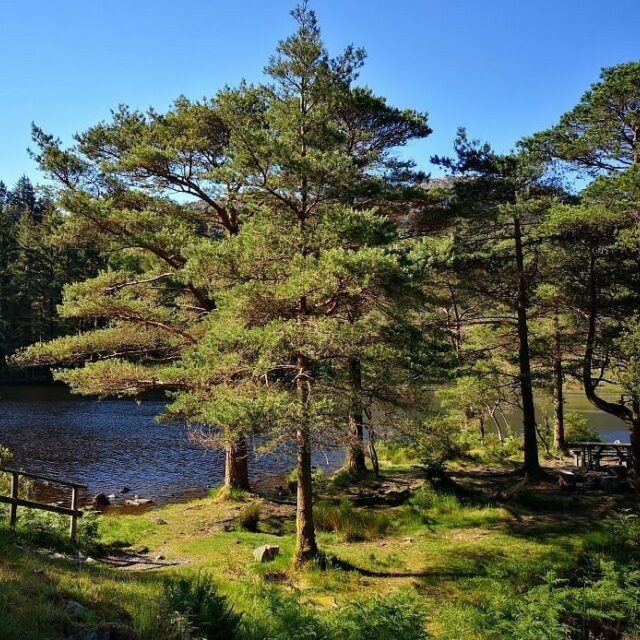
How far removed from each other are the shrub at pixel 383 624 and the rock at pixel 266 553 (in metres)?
3.81

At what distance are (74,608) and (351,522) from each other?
880cm

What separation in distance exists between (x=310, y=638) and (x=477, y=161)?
44.5ft

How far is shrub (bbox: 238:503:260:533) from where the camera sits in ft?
45.6


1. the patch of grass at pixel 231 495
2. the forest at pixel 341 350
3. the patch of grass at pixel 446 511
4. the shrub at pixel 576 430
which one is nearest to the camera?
the forest at pixel 341 350

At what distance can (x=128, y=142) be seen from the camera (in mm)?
14945

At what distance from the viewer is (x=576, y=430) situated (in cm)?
2386

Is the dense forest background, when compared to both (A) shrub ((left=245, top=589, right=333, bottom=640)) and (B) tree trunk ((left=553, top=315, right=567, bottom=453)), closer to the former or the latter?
(B) tree trunk ((left=553, top=315, right=567, bottom=453))

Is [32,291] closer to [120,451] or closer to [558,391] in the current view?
[120,451]

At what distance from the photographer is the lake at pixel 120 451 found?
20.7 meters

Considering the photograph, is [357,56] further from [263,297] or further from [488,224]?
[488,224]

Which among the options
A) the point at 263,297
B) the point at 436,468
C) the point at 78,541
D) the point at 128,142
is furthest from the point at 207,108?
the point at 436,468

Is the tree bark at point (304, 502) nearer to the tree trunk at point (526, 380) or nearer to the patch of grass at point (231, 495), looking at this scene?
the patch of grass at point (231, 495)


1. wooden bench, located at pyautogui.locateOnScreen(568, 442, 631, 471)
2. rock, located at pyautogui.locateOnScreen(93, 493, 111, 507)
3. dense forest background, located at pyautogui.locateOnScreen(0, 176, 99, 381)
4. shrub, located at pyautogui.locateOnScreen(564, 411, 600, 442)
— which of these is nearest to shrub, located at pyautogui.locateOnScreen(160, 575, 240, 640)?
rock, located at pyautogui.locateOnScreen(93, 493, 111, 507)

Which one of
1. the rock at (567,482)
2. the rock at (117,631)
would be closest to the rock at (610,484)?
the rock at (567,482)
